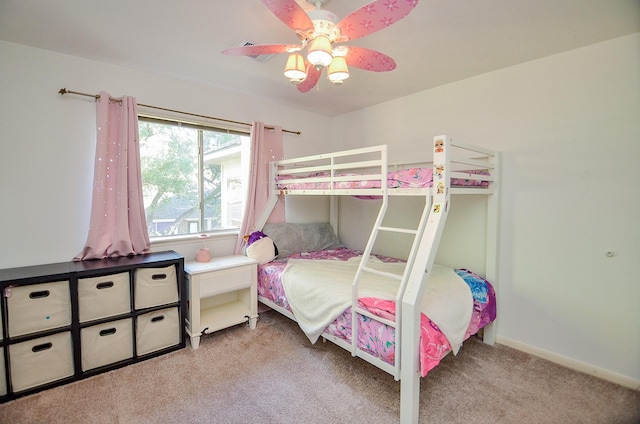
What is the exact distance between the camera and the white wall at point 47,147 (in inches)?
80.4

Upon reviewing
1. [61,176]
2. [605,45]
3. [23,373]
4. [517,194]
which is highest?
[605,45]

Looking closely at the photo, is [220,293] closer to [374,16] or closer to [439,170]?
Answer: [439,170]

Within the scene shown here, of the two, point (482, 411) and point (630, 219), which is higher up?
point (630, 219)

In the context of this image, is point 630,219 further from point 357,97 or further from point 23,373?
point 23,373

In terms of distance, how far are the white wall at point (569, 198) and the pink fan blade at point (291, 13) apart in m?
1.96

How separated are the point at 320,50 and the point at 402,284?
54.0 inches

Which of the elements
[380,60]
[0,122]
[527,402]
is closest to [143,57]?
[0,122]

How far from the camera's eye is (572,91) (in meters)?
2.15

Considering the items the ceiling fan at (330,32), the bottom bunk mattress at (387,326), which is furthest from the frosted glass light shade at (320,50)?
the bottom bunk mattress at (387,326)

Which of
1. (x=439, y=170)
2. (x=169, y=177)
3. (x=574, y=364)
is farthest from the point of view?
(x=169, y=177)

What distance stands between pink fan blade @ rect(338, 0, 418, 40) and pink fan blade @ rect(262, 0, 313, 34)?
0.58 feet

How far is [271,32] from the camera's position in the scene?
191 centimetres

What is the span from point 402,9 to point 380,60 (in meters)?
0.48

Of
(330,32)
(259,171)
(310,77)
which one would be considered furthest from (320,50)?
(259,171)
